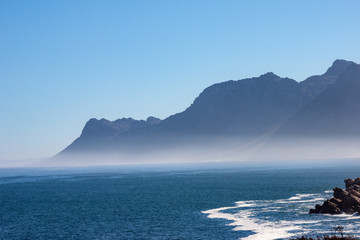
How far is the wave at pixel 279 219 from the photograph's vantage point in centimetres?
5303

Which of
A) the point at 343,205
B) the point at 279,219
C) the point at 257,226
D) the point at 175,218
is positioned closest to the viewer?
the point at 257,226

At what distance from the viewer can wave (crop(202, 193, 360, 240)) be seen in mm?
53031

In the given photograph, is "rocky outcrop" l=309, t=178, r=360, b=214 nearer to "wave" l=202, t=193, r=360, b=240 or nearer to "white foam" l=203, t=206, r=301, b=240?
"wave" l=202, t=193, r=360, b=240

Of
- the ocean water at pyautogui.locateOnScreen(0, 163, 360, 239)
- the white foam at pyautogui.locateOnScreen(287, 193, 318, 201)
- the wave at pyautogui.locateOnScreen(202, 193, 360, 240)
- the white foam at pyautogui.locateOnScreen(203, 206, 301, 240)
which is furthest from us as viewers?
the white foam at pyautogui.locateOnScreen(287, 193, 318, 201)

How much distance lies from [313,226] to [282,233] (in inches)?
246

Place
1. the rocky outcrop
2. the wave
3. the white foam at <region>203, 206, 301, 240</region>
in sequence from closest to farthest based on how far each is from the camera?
1. the white foam at <region>203, 206, 301, 240</region>
2. the wave
3. the rocky outcrop

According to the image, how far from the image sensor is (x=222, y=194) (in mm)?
101812

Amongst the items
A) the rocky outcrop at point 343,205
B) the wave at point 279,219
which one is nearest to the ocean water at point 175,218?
the wave at point 279,219

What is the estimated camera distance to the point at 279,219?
205 ft

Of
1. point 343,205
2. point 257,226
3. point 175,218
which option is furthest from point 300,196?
point 257,226

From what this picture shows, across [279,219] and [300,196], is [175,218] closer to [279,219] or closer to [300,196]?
[279,219]

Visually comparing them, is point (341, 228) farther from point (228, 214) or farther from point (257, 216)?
point (228, 214)

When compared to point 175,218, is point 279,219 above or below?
below

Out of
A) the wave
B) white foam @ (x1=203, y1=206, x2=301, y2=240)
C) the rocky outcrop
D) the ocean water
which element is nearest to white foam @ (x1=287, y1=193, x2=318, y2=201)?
the ocean water
